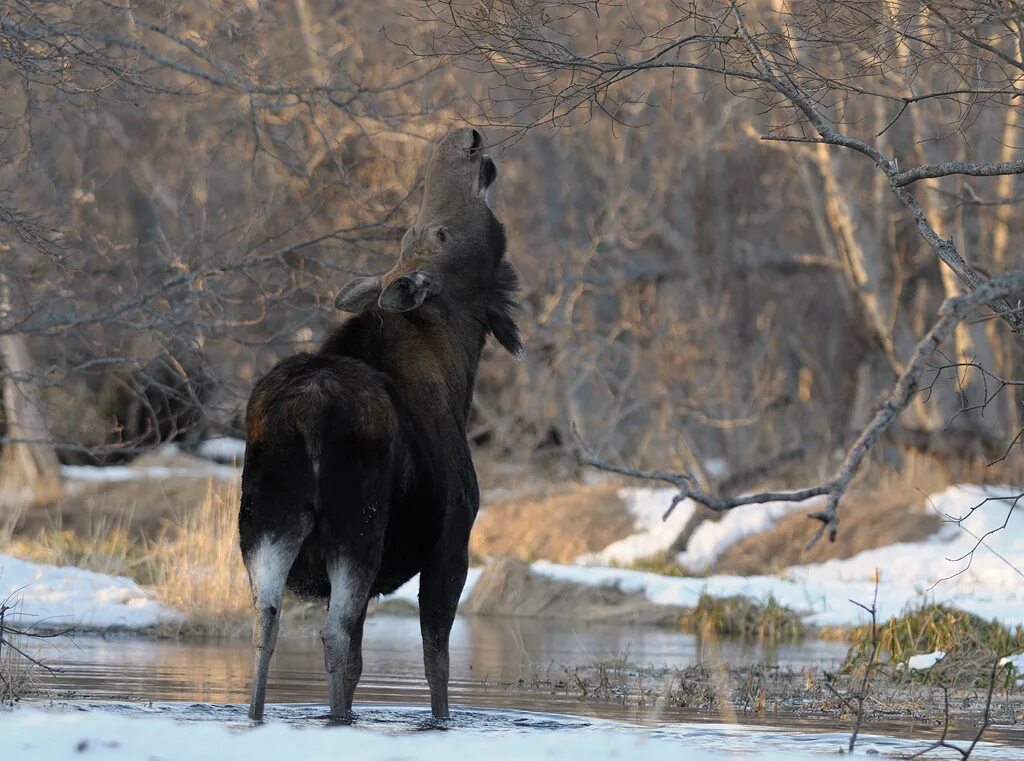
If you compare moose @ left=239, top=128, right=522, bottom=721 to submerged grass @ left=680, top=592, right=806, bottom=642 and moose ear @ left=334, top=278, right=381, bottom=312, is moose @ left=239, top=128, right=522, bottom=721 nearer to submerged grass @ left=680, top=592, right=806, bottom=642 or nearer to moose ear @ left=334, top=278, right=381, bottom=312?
moose ear @ left=334, top=278, right=381, bottom=312

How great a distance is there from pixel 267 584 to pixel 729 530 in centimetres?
1397

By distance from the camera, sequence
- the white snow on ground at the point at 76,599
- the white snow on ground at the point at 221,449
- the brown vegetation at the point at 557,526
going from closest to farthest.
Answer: the white snow on ground at the point at 76,599, the brown vegetation at the point at 557,526, the white snow on ground at the point at 221,449

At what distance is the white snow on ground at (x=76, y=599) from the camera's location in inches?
476

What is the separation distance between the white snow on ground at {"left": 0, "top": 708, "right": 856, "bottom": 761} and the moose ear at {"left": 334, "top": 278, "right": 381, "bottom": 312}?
9.83 feet

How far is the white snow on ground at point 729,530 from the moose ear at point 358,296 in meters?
11.6

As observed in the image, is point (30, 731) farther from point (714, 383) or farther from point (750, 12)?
point (714, 383)

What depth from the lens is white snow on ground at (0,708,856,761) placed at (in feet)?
16.8

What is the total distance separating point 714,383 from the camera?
24062mm

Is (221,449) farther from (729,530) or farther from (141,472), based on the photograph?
(729,530)

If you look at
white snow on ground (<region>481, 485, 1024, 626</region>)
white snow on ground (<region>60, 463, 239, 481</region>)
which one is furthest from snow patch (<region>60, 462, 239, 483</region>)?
white snow on ground (<region>481, 485, 1024, 626</region>)

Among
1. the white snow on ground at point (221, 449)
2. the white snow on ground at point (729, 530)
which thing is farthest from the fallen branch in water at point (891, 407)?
the white snow on ground at point (221, 449)

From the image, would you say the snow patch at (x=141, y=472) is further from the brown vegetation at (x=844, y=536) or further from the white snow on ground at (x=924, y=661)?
the white snow on ground at (x=924, y=661)

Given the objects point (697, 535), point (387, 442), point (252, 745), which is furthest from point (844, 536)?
point (252, 745)

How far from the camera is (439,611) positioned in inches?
294
